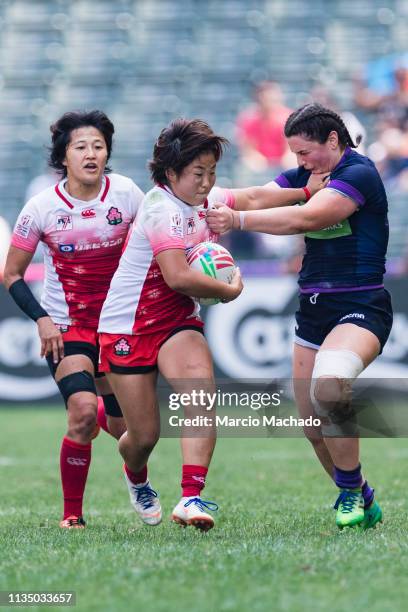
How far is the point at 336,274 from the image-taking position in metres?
5.89

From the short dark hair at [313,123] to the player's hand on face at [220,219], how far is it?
57 cm

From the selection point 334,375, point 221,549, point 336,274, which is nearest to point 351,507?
point 334,375

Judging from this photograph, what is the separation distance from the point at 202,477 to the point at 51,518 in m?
1.57

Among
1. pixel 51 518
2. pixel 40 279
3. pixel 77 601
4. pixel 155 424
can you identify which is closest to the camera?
pixel 77 601

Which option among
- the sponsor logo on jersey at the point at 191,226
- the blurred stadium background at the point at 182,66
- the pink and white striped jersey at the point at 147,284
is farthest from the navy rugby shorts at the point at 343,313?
the blurred stadium background at the point at 182,66

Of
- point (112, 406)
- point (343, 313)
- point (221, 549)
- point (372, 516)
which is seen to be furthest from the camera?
point (112, 406)

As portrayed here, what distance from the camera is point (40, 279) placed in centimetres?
1370

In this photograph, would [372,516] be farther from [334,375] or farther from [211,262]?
[211,262]

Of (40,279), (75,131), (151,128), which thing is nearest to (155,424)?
(75,131)

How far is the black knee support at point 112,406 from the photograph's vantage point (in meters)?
6.68

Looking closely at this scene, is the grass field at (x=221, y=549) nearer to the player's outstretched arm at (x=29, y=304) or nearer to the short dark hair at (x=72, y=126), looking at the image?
the player's outstretched arm at (x=29, y=304)

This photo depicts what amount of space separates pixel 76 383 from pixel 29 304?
0.50 meters

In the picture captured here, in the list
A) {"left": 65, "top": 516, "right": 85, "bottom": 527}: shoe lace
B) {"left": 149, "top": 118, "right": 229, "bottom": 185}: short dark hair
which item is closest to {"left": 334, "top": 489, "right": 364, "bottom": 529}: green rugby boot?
{"left": 65, "top": 516, "right": 85, "bottom": 527}: shoe lace

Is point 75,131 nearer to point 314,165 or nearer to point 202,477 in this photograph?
point 314,165
